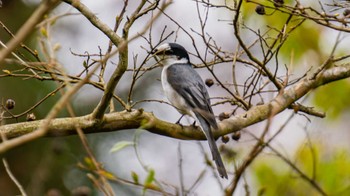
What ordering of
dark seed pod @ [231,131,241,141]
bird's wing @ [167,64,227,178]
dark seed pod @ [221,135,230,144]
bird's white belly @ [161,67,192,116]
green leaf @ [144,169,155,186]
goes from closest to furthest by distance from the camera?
1. green leaf @ [144,169,155,186]
2. dark seed pod @ [231,131,241,141]
3. dark seed pod @ [221,135,230,144]
4. bird's wing @ [167,64,227,178]
5. bird's white belly @ [161,67,192,116]

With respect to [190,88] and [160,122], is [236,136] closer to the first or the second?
[160,122]

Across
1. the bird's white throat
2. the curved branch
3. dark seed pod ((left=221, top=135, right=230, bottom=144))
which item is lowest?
dark seed pod ((left=221, top=135, right=230, bottom=144))

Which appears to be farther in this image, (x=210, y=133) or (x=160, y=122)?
(x=210, y=133)

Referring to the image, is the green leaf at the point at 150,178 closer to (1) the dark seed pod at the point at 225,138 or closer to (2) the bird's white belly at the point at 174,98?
(1) the dark seed pod at the point at 225,138

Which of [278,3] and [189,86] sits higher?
[278,3]

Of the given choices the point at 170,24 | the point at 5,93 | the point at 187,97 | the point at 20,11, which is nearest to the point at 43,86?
the point at 5,93

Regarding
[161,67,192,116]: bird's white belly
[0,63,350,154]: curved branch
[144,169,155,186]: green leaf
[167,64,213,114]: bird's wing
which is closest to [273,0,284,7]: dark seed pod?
[0,63,350,154]: curved branch

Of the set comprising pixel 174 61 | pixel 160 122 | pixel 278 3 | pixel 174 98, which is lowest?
pixel 174 98

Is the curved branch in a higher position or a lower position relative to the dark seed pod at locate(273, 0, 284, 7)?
lower

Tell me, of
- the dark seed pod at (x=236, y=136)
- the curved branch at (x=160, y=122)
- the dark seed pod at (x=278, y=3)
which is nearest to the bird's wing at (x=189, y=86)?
the curved branch at (x=160, y=122)

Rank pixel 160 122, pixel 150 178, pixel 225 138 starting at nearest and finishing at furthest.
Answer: pixel 150 178, pixel 160 122, pixel 225 138

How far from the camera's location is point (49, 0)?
169cm

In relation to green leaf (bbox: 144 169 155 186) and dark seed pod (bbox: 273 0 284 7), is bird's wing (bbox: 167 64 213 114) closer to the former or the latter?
dark seed pod (bbox: 273 0 284 7)

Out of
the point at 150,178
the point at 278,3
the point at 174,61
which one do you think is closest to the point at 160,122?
the point at 278,3
